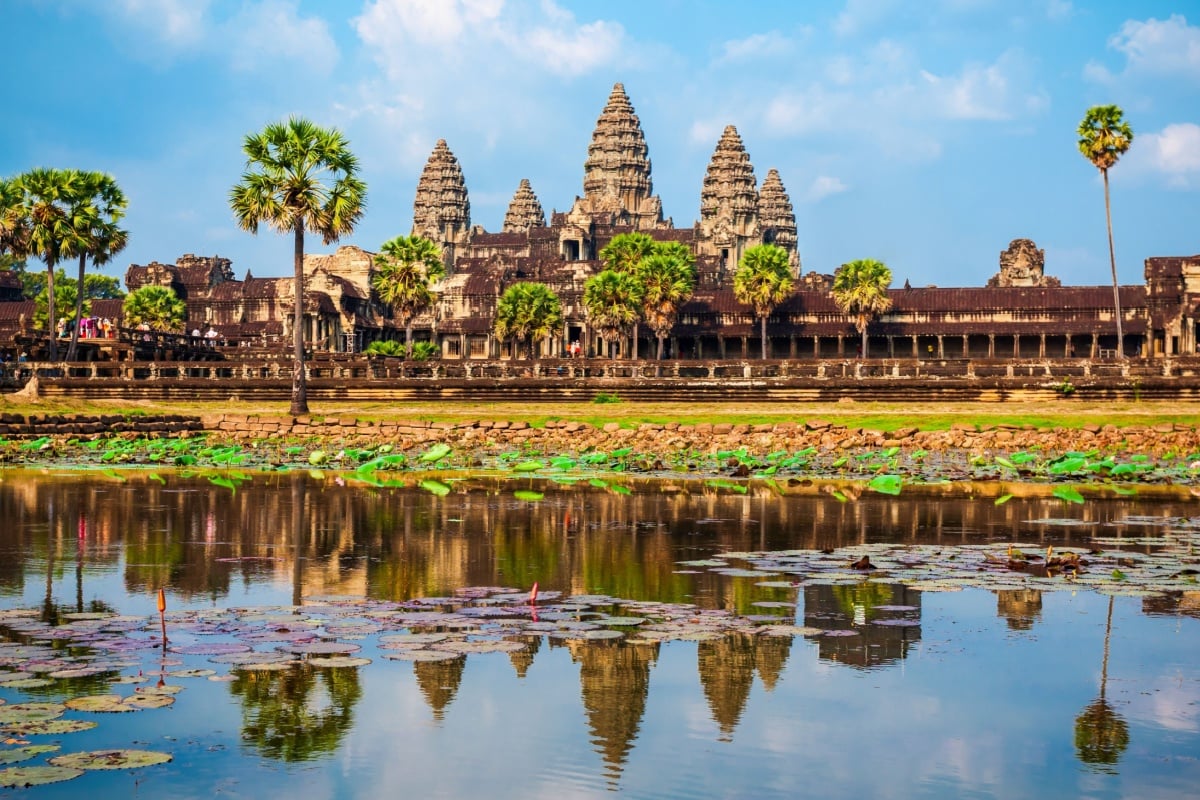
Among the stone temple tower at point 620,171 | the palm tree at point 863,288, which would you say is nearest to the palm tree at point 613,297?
the palm tree at point 863,288

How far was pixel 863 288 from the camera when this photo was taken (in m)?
101

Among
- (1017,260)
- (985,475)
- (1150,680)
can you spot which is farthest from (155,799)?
(1017,260)

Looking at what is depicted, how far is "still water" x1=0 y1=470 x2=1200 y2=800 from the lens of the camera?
8609 millimetres

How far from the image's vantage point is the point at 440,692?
1045cm

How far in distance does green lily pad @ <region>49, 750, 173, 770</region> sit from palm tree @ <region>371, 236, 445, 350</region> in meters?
80.0

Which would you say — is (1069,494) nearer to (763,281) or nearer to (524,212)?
(763,281)

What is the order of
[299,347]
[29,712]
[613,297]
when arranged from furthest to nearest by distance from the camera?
[613,297] < [299,347] < [29,712]

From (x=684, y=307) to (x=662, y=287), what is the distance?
12086 millimetres

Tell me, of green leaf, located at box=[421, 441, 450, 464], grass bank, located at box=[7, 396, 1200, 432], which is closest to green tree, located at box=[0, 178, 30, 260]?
grass bank, located at box=[7, 396, 1200, 432]

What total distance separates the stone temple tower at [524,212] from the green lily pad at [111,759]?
186m

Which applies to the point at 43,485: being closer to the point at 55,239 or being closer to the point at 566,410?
the point at 566,410

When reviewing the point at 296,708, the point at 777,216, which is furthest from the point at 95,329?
the point at 777,216

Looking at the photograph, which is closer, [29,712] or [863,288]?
[29,712]

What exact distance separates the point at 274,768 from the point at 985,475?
77.2 ft
